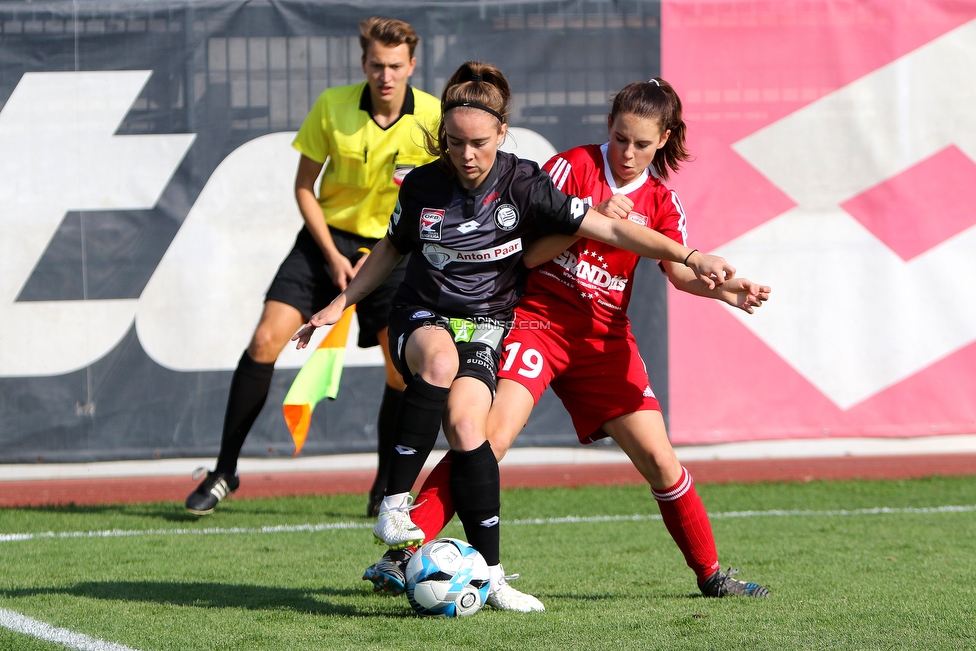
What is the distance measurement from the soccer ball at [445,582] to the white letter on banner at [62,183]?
3.73m

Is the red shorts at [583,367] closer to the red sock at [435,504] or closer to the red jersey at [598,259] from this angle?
the red jersey at [598,259]

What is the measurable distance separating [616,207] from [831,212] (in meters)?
3.80

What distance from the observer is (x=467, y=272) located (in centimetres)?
337

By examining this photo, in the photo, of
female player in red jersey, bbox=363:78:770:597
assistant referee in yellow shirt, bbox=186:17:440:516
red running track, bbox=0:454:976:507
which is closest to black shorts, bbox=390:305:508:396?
female player in red jersey, bbox=363:78:770:597

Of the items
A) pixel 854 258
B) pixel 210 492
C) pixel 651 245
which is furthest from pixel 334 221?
pixel 854 258

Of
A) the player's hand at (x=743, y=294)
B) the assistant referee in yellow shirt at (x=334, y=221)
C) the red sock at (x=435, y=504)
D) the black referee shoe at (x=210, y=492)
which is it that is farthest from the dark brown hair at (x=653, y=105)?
the black referee shoe at (x=210, y=492)

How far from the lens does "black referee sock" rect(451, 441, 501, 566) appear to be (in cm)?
316

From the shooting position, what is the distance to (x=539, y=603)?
3.27 metres

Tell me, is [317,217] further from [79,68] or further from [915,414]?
[915,414]

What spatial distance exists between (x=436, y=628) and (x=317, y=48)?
14.4ft

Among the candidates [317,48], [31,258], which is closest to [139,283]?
[31,258]

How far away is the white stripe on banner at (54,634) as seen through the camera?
Result: 275cm

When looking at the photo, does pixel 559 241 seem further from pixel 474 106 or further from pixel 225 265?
pixel 225 265

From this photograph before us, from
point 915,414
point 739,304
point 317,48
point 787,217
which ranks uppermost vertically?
point 317,48
